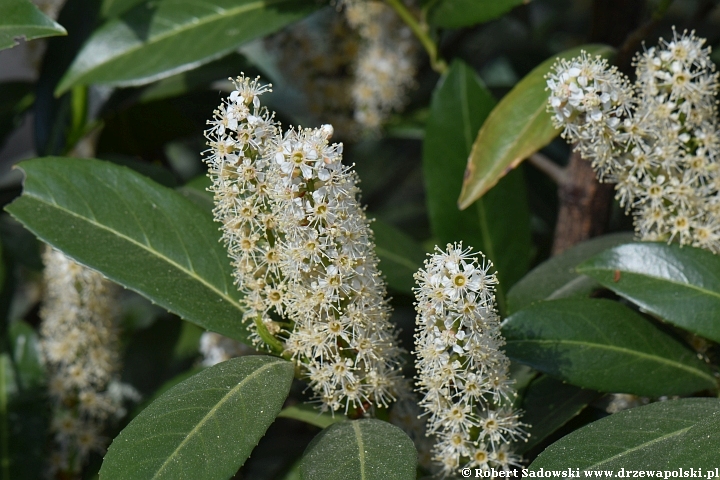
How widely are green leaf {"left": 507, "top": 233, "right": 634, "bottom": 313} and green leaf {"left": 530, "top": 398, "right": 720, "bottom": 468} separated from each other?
0.27 meters

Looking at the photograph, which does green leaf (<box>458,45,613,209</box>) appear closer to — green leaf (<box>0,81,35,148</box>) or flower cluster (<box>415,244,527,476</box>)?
flower cluster (<box>415,244,527,476</box>)

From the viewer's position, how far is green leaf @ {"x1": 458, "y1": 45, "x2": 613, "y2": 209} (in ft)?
3.54

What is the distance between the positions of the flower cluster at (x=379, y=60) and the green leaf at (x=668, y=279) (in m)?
0.92

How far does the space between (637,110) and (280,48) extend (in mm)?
1093

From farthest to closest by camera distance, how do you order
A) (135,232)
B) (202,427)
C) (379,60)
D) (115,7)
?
1. (379,60)
2. (115,7)
3. (135,232)
4. (202,427)

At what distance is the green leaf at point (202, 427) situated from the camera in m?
0.77

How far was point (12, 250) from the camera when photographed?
1560mm

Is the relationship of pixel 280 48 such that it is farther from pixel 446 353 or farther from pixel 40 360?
pixel 446 353

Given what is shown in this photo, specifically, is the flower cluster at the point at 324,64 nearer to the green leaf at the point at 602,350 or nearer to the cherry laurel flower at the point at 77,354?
the cherry laurel flower at the point at 77,354

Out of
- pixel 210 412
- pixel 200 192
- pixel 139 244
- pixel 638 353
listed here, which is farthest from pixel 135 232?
pixel 638 353

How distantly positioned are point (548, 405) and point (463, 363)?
0.25m

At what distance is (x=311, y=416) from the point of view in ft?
3.35

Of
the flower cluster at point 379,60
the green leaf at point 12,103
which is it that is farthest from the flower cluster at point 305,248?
the green leaf at point 12,103

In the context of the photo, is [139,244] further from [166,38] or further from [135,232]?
[166,38]
